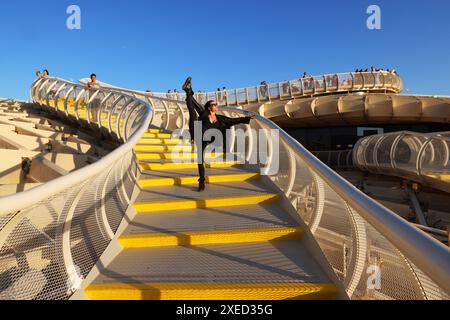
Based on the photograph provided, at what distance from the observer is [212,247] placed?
2926mm

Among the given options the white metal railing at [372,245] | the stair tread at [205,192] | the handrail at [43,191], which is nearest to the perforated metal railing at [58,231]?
the handrail at [43,191]

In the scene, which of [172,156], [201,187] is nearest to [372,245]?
[201,187]

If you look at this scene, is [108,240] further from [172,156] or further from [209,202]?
[172,156]

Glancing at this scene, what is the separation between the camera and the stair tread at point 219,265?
233cm

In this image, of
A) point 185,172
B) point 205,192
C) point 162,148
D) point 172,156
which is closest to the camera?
point 205,192

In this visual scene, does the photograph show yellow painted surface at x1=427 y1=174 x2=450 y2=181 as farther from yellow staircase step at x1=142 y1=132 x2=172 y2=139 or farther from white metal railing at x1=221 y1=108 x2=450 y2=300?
yellow staircase step at x1=142 y1=132 x2=172 y2=139

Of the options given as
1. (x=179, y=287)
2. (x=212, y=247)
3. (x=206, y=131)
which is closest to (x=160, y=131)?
(x=206, y=131)

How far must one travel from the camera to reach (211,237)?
2.99 meters

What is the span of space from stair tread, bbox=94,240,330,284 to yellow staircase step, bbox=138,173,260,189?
198 centimetres

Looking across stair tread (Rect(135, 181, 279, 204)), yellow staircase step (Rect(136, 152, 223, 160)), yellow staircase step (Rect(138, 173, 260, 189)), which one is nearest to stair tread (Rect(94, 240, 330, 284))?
stair tread (Rect(135, 181, 279, 204))

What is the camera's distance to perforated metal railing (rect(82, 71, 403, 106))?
2209 cm

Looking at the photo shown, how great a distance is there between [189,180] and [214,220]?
5.40ft

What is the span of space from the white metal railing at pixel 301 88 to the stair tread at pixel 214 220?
58.3 ft
